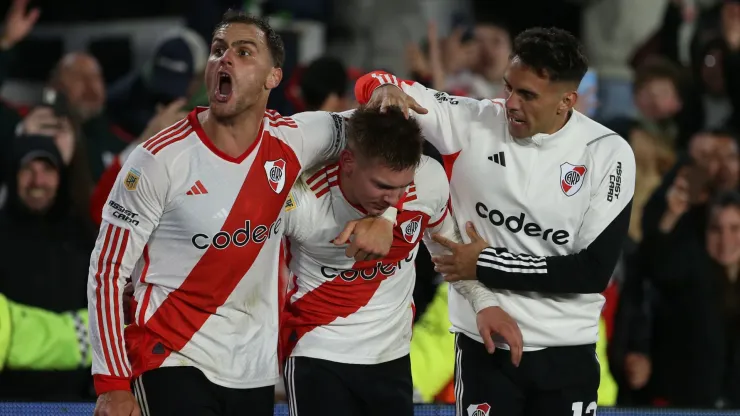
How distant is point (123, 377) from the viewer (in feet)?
12.4

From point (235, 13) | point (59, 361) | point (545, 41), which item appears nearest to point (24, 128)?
point (59, 361)

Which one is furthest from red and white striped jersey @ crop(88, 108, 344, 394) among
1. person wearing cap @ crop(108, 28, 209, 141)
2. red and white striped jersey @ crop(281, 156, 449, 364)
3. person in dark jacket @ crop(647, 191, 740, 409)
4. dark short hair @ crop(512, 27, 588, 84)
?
person in dark jacket @ crop(647, 191, 740, 409)

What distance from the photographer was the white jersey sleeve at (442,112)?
4.23 meters

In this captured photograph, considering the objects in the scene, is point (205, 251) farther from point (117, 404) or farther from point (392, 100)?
point (392, 100)

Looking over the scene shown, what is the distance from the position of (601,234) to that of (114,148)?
13.7 feet

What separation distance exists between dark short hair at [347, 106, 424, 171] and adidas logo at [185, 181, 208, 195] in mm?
518

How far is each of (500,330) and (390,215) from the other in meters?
0.52

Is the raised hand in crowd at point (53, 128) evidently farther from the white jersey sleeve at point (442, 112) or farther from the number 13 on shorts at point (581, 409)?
the number 13 on shorts at point (581, 409)

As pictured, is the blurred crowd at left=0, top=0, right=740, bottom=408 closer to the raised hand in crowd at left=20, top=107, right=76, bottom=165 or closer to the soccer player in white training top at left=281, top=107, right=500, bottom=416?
the raised hand in crowd at left=20, top=107, right=76, bottom=165

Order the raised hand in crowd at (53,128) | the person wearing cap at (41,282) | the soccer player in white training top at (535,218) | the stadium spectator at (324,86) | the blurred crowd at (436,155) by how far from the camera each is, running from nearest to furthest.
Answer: the soccer player in white training top at (535,218) < the person wearing cap at (41,282) < the blurred crowd at (436,155) < the stadium spectator at (324,86) < the raised hand in crowd at (53,128)

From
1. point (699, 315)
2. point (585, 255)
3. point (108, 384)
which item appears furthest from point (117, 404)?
point (699, 315)

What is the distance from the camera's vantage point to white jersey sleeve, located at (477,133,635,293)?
13.5ft

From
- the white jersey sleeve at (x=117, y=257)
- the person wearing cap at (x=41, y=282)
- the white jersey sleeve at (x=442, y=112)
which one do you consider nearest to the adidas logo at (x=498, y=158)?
the white jersey sleeve at (x=442, y=112)

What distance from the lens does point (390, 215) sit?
4.07 m
